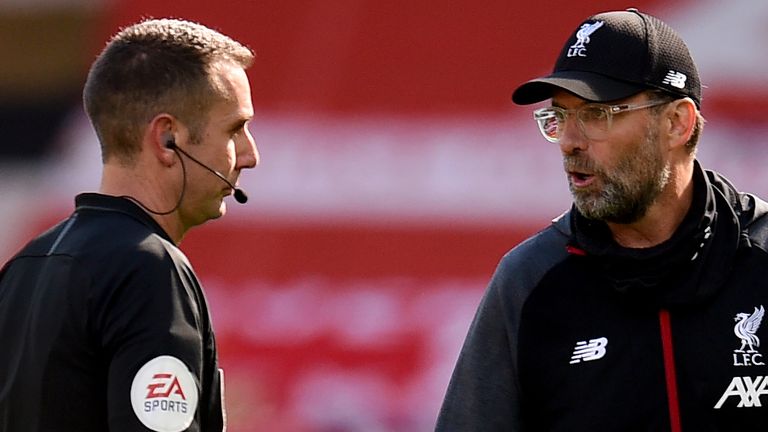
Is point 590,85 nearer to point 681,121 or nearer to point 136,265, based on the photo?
point 681,121

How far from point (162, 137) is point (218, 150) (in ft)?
0.40

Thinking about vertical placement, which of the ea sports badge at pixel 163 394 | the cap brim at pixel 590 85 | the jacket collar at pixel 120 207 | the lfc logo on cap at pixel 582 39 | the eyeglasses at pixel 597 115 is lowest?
the ea sports badge at pixel 163 394

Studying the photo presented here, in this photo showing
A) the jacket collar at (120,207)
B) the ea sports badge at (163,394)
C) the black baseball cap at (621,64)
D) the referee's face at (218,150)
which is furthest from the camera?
the black baseball cap at (621,64)

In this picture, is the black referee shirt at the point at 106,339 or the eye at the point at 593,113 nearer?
the black referee shirt at the point at 106,339

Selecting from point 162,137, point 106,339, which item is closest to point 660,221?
point 162,137

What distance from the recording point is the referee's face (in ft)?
9.09

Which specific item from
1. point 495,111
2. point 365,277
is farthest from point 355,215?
point 495,111

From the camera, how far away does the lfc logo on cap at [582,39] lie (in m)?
2.94

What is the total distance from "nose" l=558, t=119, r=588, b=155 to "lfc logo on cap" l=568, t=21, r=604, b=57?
0.14m

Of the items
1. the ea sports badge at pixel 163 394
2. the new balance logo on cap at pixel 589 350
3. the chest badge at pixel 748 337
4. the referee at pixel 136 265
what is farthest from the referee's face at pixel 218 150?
the chest badge at pixel 748 337

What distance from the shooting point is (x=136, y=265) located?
8.27ft

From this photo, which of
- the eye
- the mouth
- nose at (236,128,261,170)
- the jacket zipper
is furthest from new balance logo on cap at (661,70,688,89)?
nose at (236,128,261,170)

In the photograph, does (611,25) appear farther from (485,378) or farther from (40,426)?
(40,426)

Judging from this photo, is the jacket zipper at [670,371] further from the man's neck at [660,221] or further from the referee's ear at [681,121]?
the referee's ear at [681,121]
